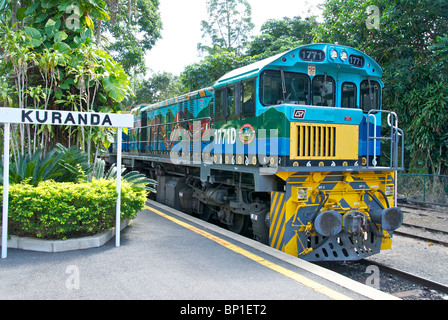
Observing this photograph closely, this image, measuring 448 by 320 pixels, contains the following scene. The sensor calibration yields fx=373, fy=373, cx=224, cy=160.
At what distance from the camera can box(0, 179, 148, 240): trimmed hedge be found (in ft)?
19.2

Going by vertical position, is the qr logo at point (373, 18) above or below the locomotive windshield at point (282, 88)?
above

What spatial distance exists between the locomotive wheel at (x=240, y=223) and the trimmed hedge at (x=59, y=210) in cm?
303

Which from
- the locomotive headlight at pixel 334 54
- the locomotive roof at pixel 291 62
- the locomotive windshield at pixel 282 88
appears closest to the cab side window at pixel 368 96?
the locomotive roof at pixel 291 62

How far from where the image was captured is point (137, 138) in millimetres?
15359

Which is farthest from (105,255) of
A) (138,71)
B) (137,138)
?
(138,71)

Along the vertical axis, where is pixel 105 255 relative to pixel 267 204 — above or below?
below

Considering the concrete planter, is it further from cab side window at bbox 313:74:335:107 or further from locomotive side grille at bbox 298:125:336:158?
cab side window at bbox 313:74:335:107

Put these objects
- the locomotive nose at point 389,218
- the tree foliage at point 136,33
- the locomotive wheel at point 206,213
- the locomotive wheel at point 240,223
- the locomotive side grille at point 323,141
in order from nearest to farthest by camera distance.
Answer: the locomotive side grille at point 323,141
the locomotive nose at point 389,218
the locomotive wheel at point 240,223
the locomotive wheel at point 206,213
the tree foliage at point 136,33

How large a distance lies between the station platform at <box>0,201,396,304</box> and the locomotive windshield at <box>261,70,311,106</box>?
2.72 metres

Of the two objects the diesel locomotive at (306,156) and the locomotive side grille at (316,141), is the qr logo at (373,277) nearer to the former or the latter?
the diesel locomotive at (306,156)

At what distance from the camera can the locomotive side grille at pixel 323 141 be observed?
6.47 m

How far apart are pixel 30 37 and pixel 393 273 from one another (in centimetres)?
840

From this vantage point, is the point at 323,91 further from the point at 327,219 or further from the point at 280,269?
the point at 280,269

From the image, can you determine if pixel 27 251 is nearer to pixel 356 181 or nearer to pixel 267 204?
pixel 267 204
